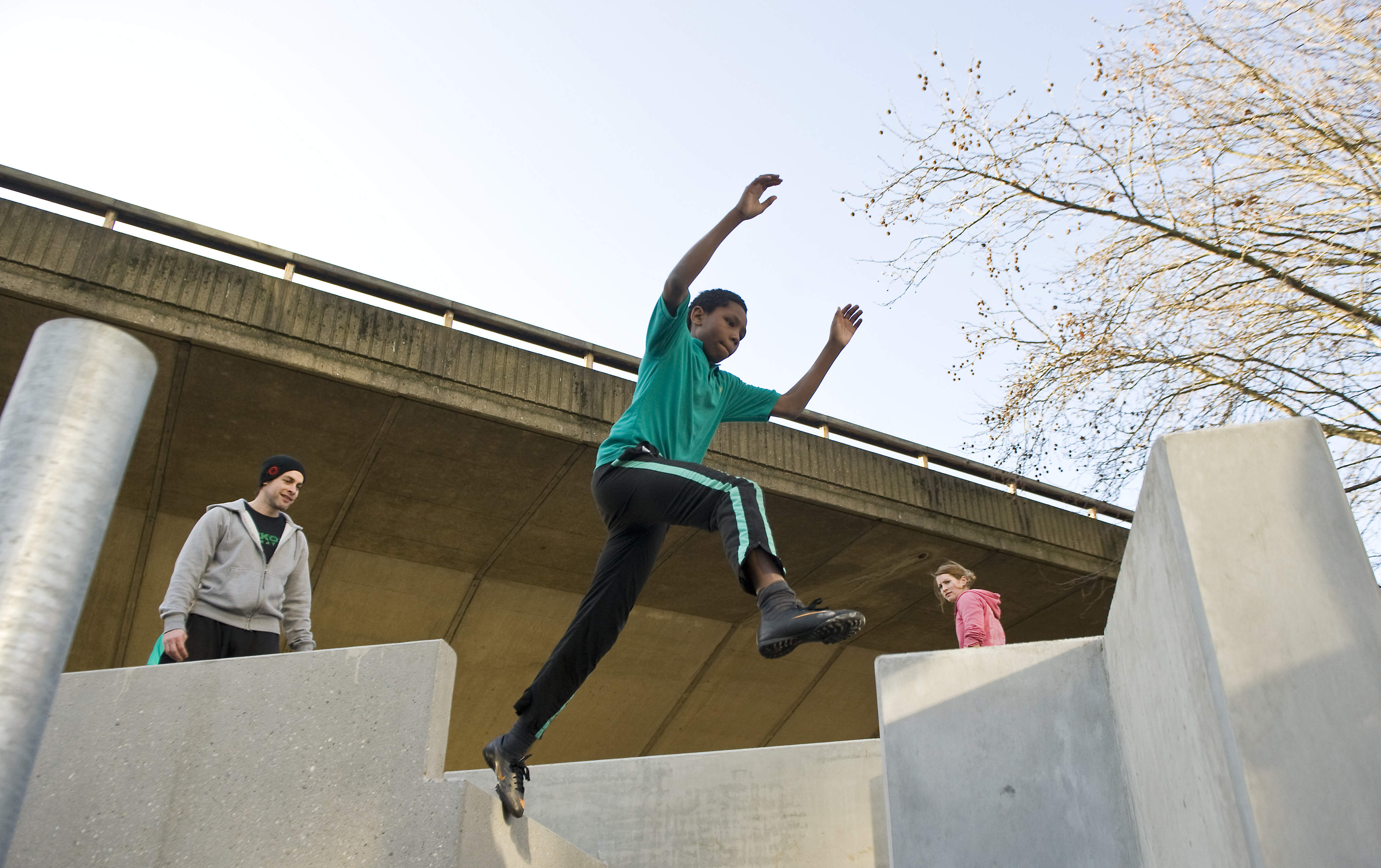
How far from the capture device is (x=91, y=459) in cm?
115

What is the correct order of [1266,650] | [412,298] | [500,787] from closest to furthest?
[1266,650], [500,787], [412,298]

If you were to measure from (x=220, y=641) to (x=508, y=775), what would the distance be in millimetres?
1843

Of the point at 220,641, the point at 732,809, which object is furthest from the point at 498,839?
the point at 732,809

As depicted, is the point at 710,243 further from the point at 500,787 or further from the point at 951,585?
the point at 951,585

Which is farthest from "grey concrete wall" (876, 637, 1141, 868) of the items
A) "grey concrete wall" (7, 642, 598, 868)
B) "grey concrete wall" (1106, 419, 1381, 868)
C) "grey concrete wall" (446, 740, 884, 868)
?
"grey concrete wall" (7, 642, 598, 868)

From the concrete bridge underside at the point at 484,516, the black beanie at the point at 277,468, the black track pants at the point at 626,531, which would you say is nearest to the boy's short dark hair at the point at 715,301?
the black track pants at the point at 626,531

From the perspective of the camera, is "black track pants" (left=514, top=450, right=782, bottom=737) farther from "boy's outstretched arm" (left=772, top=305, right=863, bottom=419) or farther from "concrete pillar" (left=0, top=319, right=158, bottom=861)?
"concrete pillar" (left=0, top=319, right=158, bottom=861)

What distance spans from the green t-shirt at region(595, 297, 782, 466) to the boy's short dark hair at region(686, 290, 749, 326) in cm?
15

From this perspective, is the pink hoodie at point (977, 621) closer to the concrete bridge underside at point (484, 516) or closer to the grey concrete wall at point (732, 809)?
the grey concrete wall at point (732, 809)

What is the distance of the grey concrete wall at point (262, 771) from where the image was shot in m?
3.42

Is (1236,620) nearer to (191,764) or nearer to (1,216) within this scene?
(191,764)

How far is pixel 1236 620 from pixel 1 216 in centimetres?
774

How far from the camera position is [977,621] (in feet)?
20.6

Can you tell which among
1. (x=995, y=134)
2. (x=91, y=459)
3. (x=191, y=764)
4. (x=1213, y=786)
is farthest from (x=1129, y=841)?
(x=995, y=134)
